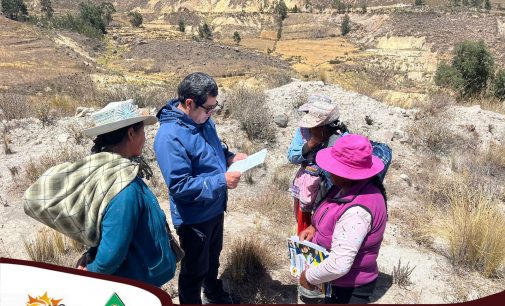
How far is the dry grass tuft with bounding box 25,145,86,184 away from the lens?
5.81m

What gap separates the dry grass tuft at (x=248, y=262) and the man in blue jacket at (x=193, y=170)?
786 mm

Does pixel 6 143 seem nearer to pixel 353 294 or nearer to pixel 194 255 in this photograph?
pixel 194 255

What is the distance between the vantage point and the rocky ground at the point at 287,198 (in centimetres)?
373

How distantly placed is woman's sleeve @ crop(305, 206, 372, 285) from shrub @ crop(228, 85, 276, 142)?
5148 millimetres

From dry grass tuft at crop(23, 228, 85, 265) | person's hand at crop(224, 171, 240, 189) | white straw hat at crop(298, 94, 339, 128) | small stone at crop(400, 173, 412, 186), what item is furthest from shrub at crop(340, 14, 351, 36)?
person's hand at crop(224, 171, 240, 189)

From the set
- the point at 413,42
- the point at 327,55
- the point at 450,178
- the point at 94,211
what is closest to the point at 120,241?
the point at 94,211

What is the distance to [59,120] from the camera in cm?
777

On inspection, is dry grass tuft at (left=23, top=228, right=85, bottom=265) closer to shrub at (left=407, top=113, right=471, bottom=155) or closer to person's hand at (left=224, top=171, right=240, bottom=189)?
person's hand at (left=224, top=171, right=240, bottom=189)

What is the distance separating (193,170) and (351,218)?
1.08 meters

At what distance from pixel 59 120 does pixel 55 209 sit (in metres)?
6.51

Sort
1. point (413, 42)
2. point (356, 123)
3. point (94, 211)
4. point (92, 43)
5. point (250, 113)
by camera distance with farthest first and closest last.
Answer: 1. point (413, 42)
2. point (92, 43)
3. point (356, 123)
4. point (250, 113)
5. point (94, 211)

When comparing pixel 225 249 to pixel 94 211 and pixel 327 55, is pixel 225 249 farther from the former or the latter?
pixel 327 55

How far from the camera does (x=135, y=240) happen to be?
2.07 m

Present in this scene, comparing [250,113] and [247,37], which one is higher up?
[250,113]
